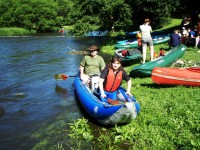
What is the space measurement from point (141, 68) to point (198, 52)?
16.0ft

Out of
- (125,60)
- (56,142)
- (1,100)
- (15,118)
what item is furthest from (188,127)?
(125,60)

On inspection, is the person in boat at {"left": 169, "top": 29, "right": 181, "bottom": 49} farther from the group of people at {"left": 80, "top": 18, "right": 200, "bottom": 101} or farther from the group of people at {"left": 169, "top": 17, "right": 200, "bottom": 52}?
the group of people at {"left": 80, "top": 18, "right": 200, "bottom": 101}

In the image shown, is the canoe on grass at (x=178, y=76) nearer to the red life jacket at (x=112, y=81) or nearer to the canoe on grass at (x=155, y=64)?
the red life jacket at (x=112, y=81)

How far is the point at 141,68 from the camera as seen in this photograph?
35.2 ft

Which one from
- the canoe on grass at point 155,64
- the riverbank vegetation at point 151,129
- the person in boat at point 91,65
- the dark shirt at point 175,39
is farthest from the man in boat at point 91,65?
the dark shirt at point 175,39

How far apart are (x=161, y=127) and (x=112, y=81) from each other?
175cm

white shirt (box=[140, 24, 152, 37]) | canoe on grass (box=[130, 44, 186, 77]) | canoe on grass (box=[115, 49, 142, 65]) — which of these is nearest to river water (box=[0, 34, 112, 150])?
canoe on grass (box=[130, 44, 186, 77])

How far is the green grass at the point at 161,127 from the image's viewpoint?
19.7 ft

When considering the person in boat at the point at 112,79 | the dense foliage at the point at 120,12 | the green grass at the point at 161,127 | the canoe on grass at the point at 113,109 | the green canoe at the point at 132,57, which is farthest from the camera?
the dense foliage at the point at 120,12

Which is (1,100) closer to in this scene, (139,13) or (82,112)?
(82,112)

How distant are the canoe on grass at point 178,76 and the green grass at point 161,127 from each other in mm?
236

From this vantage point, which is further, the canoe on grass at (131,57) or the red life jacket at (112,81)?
the canoe on grass at (131,57)

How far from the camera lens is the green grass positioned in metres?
6.00

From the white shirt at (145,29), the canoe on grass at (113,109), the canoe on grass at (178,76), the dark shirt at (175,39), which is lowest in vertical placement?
the canoe on grass at (113,109)
